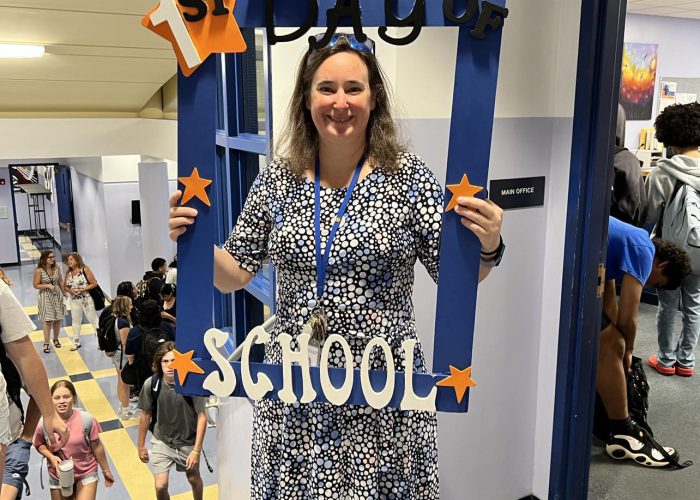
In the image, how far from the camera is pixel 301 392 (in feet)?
4.23

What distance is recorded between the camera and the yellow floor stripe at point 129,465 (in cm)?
475

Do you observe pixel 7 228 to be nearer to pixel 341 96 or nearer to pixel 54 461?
pixel 54 461

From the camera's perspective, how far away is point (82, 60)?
5254 mm

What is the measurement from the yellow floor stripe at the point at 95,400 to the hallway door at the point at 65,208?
6774 mm

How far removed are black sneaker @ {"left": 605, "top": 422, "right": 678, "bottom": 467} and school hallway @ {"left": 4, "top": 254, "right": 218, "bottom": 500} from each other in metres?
2.86

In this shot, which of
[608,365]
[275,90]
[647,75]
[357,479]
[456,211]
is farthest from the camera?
[647,75]

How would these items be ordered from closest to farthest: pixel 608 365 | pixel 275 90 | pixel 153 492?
pixel 275 90
pixel 608 365
pixel 153 492

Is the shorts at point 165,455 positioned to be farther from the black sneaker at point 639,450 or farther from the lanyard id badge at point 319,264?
the lanyard id badge at point 319,264

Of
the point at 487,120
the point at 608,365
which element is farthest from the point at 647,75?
the point at 487,120

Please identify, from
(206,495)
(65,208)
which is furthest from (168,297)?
(65,208)

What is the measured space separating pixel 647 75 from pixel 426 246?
28.7 ft

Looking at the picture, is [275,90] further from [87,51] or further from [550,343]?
[87,51]

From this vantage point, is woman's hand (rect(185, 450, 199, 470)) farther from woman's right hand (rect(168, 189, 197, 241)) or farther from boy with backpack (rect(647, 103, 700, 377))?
boy with backpack (rect(647, 103, 700, 377))

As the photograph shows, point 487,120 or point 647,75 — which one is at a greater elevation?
point 647,75
